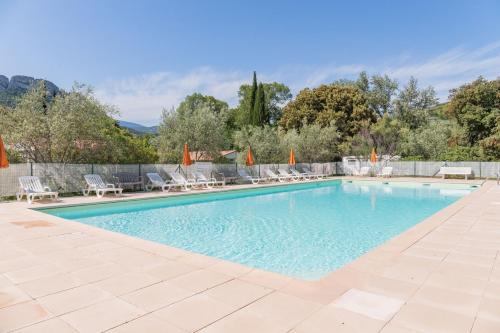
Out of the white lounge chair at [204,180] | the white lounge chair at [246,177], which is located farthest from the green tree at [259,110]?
the white lounge chair at [204,180]

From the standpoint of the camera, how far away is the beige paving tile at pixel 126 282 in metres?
3.51

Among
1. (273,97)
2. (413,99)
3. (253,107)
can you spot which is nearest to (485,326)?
(253,107)

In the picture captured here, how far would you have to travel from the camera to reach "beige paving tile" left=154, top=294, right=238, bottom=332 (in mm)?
2756

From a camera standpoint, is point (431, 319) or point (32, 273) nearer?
point (431, 319)

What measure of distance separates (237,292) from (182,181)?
12.9 m

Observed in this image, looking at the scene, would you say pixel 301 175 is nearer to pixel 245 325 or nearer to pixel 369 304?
pixel 369 304

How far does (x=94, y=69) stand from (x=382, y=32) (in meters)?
16.4

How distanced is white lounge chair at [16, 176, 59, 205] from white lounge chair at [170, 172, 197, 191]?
201 inches

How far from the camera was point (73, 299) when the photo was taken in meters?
3.27

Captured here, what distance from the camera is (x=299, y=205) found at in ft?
42.0

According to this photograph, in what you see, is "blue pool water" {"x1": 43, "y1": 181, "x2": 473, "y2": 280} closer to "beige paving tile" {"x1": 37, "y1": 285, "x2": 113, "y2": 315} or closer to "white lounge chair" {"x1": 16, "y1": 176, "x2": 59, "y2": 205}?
"white lounge chair" {"x1": 16, "y1": 176, "x2": 59, "y2": 205}

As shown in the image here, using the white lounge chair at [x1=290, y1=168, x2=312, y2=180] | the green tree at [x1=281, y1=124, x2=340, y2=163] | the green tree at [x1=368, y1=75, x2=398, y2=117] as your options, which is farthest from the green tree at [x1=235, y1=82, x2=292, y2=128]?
the white lounge chair at [x1=290, y1=168, x2=312, y2=180]

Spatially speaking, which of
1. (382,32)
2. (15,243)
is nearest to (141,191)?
(15,243)

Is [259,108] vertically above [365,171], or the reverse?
[259,108]
